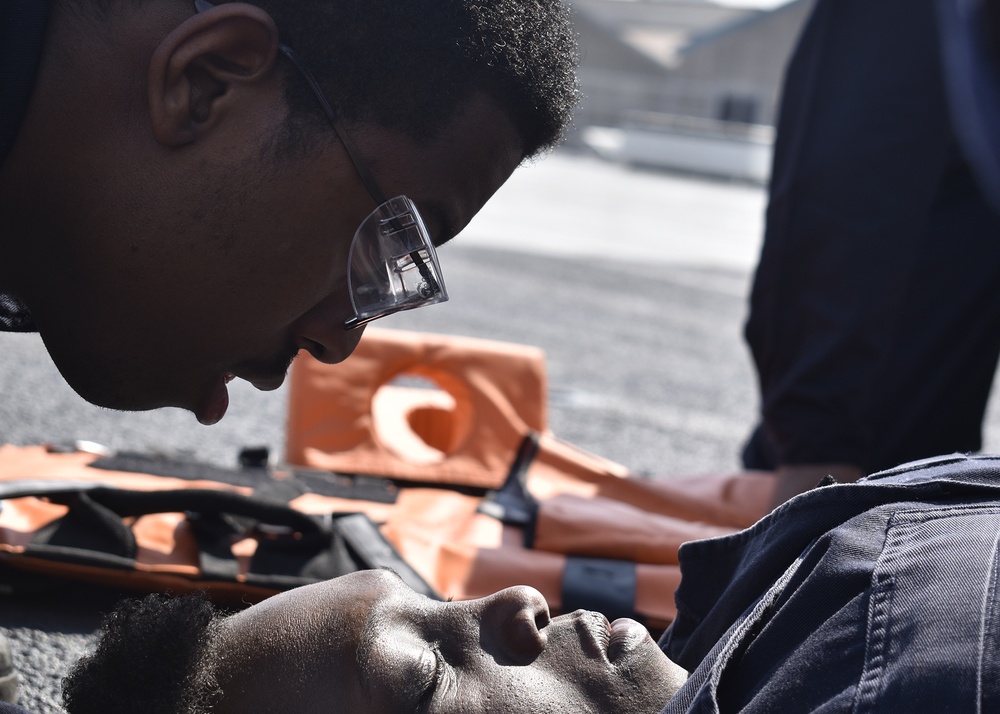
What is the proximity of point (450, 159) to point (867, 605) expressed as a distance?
737 millimetres

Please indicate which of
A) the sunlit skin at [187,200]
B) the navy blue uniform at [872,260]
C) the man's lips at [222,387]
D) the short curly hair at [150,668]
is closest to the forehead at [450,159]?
the sunlit skin at [187,200]

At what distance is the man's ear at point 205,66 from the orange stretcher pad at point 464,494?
1025 mm

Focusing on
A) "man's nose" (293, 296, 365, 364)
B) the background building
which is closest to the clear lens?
"man's nose" (293, 296, 365, 364)

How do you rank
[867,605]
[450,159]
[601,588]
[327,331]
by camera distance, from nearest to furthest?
[867,605], [450,159], [327,331], [601,588]

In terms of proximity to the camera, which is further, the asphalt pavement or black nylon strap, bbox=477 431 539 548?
the asphalt pavement

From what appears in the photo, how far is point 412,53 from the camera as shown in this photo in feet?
4.25

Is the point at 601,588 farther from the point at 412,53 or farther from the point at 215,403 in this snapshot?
the point at 412,53

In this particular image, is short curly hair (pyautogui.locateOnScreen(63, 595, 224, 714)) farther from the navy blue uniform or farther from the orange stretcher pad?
the navy blue uniform

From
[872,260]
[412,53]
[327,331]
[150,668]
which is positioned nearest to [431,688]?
[150,668]

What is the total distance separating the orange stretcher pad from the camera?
82.3 inches

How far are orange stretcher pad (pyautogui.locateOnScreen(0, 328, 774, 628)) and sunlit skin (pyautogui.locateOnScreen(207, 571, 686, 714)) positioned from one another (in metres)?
0.66

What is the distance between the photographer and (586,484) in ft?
9.32

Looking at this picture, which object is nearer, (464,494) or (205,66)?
(205,66)

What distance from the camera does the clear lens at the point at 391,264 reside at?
140 centimetres
